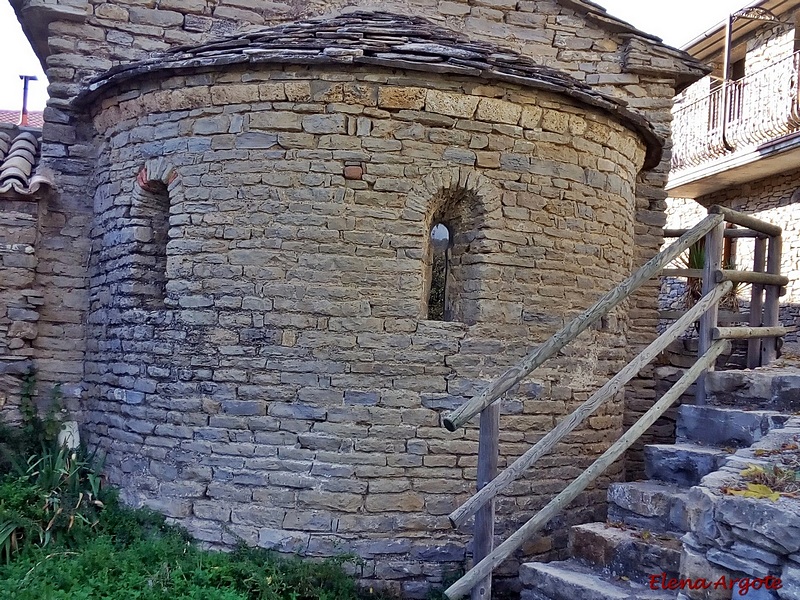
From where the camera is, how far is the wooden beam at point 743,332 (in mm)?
4785

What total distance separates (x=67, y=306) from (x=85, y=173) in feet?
4.27

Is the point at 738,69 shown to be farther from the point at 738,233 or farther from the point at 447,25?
the point at 447,25

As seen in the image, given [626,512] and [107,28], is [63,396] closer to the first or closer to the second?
[107,28]

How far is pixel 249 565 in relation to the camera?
4.88 metres

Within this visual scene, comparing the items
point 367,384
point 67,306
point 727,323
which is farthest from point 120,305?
point 727,323

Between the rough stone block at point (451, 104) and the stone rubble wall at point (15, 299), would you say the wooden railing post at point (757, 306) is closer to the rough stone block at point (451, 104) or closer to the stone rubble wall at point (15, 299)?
the rough stone block at point (451, 104)

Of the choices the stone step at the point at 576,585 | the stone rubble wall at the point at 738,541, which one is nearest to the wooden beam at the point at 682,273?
the stone step at the point at 576,585

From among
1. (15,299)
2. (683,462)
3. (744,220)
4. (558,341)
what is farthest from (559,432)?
(15,299)

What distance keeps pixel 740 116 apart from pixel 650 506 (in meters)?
10.0

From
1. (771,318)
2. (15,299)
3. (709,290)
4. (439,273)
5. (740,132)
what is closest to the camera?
(709,290)

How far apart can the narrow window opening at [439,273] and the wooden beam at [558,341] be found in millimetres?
1334

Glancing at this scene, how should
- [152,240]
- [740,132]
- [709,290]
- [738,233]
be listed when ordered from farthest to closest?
1. [740,132]
2. [738,233]
3. [152,240]
4. [709,290]

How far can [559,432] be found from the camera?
13.8 ft

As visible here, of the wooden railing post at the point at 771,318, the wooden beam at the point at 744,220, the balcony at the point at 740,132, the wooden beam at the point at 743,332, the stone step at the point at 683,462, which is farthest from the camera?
the balcony at the point at 740,132
